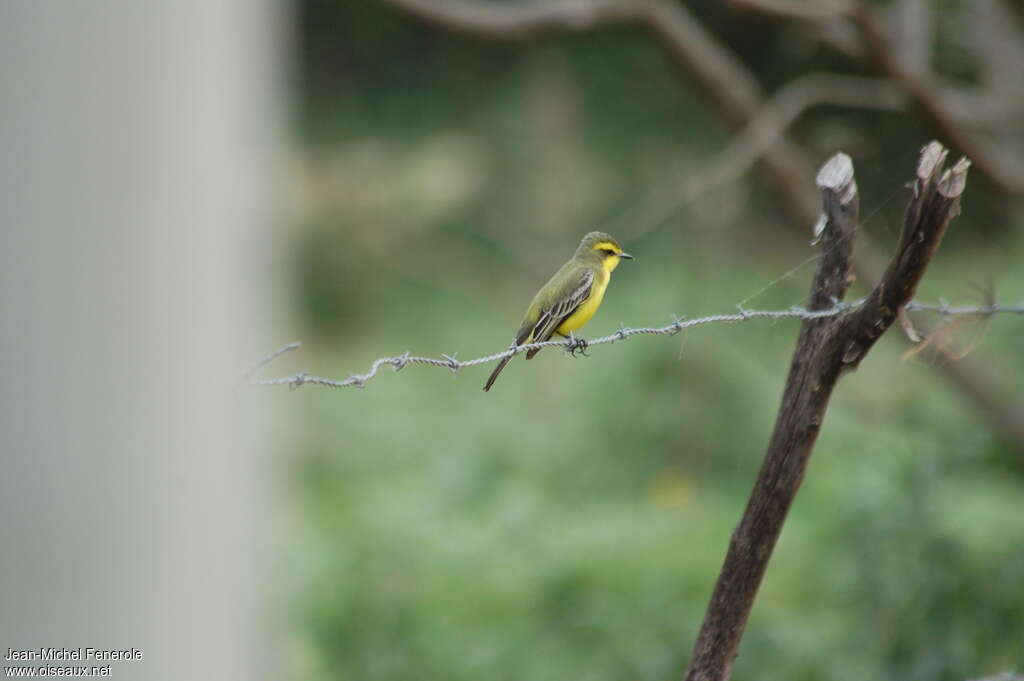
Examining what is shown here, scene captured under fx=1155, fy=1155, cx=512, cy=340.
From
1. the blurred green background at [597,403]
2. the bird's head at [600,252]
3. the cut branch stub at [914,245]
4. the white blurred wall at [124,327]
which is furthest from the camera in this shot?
the blurred green background at [597,403]

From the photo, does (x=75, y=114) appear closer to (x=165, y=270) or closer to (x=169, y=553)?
(x=165, y=270)

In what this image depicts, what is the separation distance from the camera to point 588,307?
232 centimetres

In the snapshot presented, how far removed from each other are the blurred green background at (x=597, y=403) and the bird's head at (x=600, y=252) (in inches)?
14.3

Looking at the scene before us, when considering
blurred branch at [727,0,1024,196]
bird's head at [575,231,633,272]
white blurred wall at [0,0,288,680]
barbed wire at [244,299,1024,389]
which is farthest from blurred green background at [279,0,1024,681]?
white blurred wall at [0,0,288,680]

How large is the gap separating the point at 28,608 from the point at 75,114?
0.95ft

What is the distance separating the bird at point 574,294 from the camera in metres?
2.19

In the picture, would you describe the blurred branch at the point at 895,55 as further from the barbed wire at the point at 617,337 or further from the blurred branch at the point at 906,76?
the barbed wire at the point at 617,337

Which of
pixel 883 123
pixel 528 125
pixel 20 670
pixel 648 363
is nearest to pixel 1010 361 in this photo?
pixel 883 123

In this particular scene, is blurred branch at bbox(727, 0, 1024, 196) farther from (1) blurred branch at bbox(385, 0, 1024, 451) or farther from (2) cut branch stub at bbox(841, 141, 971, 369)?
(2) cut branch stub at bbox(841, 141, 971, 369)

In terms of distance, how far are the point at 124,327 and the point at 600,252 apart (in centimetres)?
157

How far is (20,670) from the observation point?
0.78 m

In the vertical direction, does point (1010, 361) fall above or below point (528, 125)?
below

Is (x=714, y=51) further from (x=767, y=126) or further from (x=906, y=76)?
(x=906, y=76)

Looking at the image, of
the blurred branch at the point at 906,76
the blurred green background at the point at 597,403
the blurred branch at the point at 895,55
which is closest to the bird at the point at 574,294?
the blurred green background at the point at 597,403
